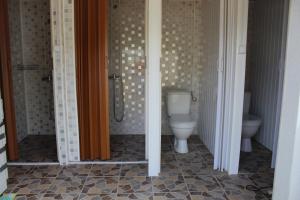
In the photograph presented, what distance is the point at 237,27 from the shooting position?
2.57m

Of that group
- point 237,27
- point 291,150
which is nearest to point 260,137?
point 237,27

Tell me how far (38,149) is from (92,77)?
1.40 m

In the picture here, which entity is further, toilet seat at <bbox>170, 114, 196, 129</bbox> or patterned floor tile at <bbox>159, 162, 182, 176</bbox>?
toilet seat at <bbox>170, 114, 196, 129</bbox>

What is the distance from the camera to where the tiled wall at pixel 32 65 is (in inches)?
153

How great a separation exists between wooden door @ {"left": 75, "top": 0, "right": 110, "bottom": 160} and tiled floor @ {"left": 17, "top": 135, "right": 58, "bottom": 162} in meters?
0.53

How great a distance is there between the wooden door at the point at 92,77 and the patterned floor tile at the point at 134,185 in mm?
583

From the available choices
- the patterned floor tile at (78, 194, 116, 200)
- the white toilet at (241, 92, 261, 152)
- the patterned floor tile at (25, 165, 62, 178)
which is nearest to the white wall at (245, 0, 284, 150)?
the white toilet at (241, 92, 261, 152)

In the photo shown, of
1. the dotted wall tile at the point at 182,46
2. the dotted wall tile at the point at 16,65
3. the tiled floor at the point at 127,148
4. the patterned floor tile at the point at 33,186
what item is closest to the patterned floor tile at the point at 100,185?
the patterned floor tile at the point at 33,186

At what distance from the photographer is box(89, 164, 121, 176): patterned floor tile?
2.84m

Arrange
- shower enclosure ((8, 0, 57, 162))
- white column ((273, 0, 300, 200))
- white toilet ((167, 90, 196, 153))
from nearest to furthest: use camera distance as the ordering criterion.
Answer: white column ((273, 0, 300, 200)) → white toilet ((167, 90, 196, 153)) → shower enclosure ((8, 0, 57, 162))

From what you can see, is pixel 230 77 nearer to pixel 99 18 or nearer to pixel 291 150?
pixel 291 150

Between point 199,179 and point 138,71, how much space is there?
200cm

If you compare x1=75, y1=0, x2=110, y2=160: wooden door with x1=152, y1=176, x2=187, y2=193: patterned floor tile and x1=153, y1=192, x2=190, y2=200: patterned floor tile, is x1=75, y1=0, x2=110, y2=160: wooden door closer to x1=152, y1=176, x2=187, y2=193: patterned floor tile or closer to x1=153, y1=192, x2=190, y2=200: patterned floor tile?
x1=152, y1=176, x2=187, y2=193: patterned floor tile

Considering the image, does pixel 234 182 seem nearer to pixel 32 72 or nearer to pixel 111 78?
pixel 111 78
